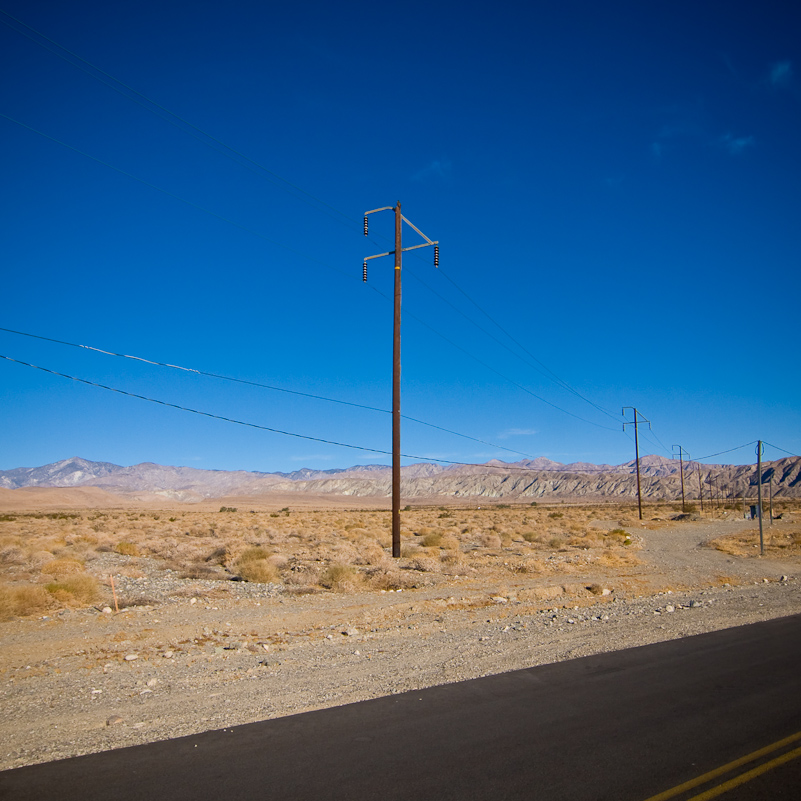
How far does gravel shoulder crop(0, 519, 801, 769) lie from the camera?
772 cm

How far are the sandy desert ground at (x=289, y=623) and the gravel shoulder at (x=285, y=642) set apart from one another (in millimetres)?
49

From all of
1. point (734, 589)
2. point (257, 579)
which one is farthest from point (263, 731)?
Result: point (734, 589)

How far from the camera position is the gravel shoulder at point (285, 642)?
7719mm

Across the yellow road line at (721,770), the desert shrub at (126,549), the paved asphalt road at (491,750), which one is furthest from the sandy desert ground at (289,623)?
the yellow road line at (721,770)

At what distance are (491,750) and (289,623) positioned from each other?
29.3 feet

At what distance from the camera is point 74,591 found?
16.7 meters

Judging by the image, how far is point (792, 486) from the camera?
198 metres

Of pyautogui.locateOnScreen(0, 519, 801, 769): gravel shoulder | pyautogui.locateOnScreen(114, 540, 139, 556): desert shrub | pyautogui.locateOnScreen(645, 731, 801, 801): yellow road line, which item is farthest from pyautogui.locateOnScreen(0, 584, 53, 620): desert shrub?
pyautogui.locateOnScreen(645, 731, 801, 801): yellow road line

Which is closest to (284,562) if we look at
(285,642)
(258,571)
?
(258,571)

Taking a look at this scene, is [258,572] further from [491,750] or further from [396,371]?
[491,750]

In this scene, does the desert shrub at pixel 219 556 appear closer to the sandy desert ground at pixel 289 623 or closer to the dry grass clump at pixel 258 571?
the sandy desert ground at pixel 289 623

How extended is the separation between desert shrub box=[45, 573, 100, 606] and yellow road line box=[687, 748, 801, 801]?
53.4 feet

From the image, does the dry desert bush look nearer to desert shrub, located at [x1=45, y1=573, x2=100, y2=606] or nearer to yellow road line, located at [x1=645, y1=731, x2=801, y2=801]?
desert shrub, located at [x1=45, y1=573, x2=100, y2=606]

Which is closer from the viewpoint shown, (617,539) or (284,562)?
(284,562)
